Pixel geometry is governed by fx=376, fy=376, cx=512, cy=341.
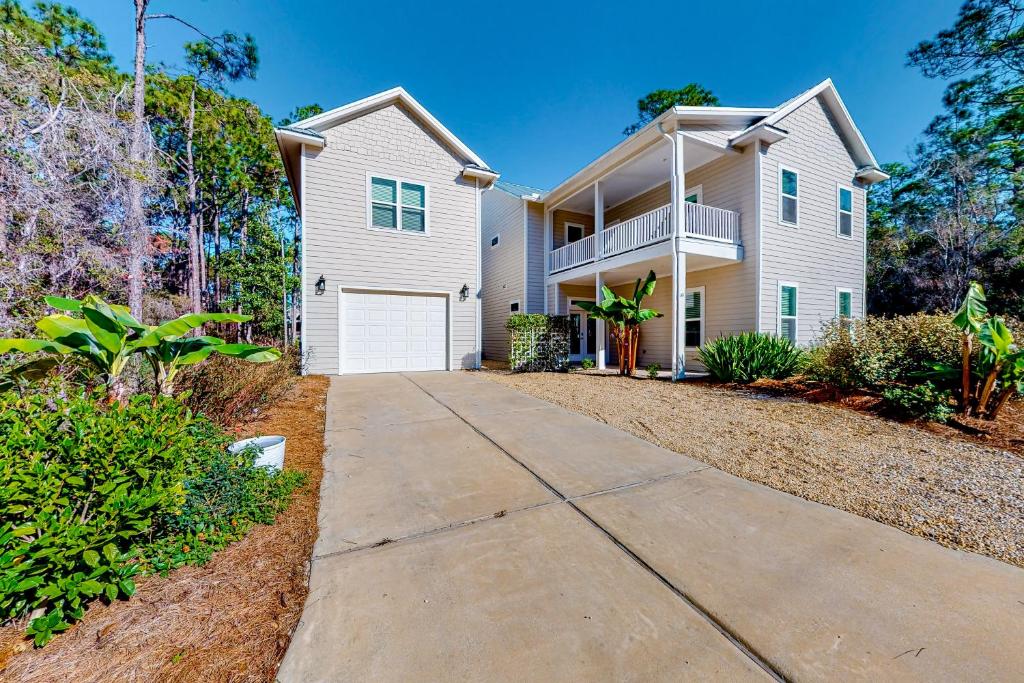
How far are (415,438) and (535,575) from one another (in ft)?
8.98

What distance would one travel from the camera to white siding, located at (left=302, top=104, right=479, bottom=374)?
9.59 meters

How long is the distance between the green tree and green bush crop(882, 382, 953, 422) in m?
20.3

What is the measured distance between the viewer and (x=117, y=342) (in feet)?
8.87

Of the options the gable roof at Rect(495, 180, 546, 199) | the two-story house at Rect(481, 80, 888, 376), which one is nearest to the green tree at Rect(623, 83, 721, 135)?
the gable roof at Rect(495, 180, 546, 199)

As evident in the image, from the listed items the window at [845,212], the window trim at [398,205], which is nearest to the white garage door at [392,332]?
the window trim at [398,205]

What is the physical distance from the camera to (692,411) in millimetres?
5836

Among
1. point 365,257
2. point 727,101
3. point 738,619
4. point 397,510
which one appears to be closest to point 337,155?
point 365,257

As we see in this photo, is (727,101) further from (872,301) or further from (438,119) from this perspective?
(438,119)

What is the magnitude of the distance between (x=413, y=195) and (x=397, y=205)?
1.96 feet

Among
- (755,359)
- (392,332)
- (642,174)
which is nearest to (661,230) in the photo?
(642,174)

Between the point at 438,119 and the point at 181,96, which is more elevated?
the point at 181,96

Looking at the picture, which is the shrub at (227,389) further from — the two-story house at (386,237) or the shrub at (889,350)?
the shrub at (889,350)

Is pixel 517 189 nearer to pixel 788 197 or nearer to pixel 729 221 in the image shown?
pixel 729 221

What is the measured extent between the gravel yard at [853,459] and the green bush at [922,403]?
1.11ft
